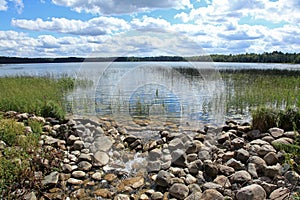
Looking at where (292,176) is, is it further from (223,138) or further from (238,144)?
(223,138)

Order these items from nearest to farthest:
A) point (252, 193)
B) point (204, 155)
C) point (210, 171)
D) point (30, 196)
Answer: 1. point (252, 193)
2. point (30, 196)
3. point (210, 171)
4. point (204, 155)

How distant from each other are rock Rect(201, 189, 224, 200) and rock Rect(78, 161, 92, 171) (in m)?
1.99

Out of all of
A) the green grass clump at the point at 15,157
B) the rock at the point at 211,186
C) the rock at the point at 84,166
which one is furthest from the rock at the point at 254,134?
the green grass clump at the point at 15,157

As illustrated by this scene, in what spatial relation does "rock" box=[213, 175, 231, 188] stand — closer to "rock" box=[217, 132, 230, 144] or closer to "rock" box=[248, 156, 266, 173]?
"rock" box=[248, 156, 266, 173]

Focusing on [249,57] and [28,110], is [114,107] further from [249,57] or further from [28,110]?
[249,57]

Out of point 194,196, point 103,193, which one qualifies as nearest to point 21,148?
point 103,193

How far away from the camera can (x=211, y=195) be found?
3.48 meters

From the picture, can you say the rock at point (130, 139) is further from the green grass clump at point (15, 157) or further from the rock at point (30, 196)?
the rock at point (30, 196)

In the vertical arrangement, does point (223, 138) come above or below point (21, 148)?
below

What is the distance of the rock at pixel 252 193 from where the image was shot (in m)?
3.37

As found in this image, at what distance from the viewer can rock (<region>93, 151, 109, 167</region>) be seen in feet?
15.6

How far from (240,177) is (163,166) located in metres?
1.21

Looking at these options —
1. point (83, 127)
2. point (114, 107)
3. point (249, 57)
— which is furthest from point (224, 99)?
point (249, 57)

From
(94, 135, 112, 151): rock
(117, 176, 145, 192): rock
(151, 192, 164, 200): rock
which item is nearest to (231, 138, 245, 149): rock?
(117, 176, 145, 192): rock
